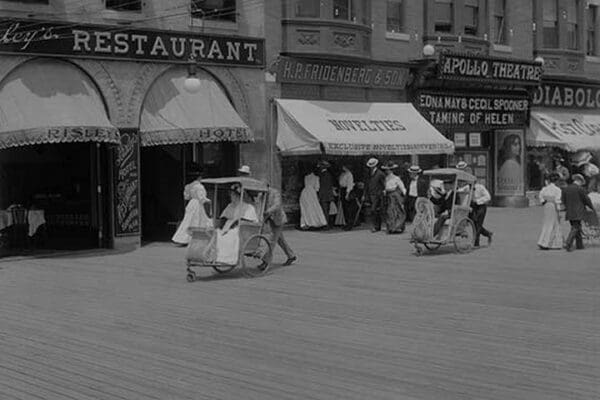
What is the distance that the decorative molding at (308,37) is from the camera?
78.1ft

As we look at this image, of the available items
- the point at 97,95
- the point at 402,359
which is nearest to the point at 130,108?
the point at 97,95

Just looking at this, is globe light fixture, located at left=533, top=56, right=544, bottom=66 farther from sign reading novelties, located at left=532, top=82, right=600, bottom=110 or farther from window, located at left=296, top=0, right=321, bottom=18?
window, located at left=296, top=0, right=321, bottom=18

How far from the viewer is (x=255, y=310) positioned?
1112 cm

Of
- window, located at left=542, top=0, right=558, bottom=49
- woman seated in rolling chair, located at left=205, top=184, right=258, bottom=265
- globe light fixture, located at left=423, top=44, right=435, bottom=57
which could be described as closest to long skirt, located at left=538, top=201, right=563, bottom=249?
woman seated in rolling chair, located at left=205, top=184, right=258, bottom=265

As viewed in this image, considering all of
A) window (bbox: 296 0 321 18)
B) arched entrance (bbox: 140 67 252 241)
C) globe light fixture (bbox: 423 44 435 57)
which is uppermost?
window (bbox: 296 0 321 18)

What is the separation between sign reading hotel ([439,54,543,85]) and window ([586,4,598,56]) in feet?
15.3

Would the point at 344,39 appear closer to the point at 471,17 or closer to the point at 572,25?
the point at 471,17

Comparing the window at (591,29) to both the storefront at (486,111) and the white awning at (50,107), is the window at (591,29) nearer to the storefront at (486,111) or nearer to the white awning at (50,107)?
the storefront at (486,111)

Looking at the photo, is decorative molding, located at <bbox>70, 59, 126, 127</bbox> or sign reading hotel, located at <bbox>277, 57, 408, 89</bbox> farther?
sign reading hotel, located at <bbox>277, 57, 408, 89</bbox>

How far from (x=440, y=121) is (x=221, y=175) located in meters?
8.60

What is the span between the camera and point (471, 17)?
2914cm

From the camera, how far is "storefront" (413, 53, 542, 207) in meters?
27.8

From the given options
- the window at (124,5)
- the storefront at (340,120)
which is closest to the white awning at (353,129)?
the storefront at (340,120)

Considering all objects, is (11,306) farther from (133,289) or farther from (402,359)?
(402,359)
